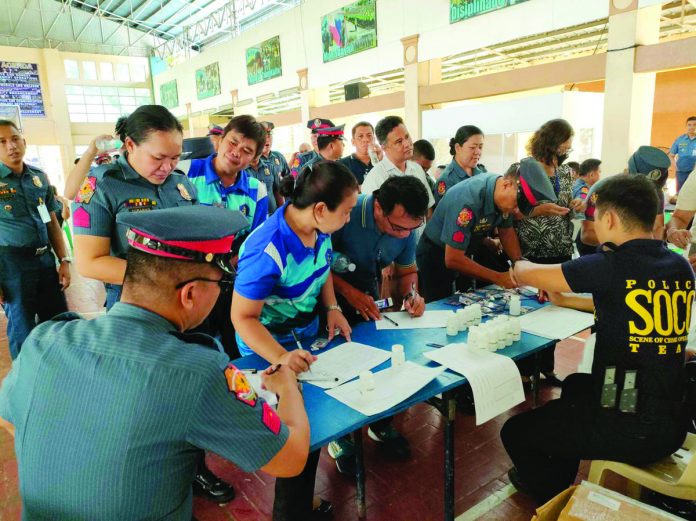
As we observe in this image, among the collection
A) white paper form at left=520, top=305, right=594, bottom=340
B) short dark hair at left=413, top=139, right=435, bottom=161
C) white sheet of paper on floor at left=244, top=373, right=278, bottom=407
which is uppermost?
short dark hair at left=413, top=139, right=435, bottom=161

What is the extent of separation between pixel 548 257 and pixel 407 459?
1.47 m

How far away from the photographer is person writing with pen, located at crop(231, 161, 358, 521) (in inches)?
62.2

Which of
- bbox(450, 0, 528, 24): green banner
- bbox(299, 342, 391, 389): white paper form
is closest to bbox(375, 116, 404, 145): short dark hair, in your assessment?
bbox(299, 342, 391, 389): white paper form

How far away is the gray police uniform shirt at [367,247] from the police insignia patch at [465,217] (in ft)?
0.88

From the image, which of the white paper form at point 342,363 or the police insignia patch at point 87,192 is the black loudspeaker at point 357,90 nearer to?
the police insignia patch at point 87,192

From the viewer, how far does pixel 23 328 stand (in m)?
2.84

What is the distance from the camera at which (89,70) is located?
57.6 ft

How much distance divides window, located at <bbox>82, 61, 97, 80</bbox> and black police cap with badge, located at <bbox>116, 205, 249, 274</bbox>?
2008 cm

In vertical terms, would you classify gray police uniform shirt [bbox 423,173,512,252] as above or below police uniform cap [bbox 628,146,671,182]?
below

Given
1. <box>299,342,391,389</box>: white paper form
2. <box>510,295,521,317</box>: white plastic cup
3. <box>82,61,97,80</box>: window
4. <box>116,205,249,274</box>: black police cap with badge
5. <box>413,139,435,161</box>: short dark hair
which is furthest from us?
<box>82,61,97,80</box>: window

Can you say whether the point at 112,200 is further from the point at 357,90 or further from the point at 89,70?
the point at 89,70

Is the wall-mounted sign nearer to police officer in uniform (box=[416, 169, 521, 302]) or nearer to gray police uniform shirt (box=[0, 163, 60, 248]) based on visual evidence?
gray police uniform shirt (box=[0, 163, 60, 248])

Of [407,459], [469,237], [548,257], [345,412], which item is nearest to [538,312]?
[469,237]

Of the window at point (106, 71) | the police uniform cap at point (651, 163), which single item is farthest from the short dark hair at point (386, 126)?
the window at point (106, 71)
